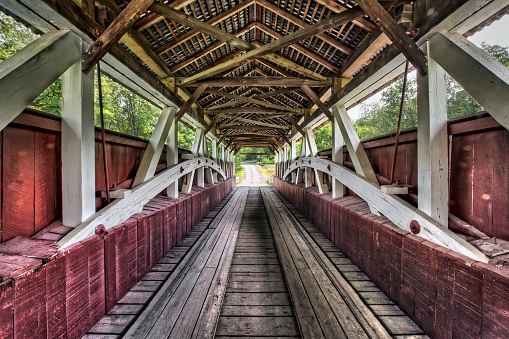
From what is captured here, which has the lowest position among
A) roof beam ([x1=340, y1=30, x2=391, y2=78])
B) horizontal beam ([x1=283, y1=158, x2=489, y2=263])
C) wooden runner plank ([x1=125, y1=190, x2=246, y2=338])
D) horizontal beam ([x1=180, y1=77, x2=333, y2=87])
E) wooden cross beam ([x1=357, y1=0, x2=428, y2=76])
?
wooden runner plank ([x1=125, y1=190, x2=246, y2=338])

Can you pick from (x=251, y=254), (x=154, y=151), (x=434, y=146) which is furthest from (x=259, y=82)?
(x=251, y=254)

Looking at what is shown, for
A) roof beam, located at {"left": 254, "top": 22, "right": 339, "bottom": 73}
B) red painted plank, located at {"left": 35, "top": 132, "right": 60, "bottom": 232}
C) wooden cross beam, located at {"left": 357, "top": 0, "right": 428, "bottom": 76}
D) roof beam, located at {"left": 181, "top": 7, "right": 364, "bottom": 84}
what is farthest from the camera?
roof beam, located at {"left": 254, "top": 22, "right": 339, "bottom": 73}

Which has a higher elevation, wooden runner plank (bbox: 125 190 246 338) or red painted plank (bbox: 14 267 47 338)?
red painted plank (bbox: 14 267 47 338)

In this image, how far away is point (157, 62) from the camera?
10.9 feet

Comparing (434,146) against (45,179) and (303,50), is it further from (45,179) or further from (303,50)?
(45,179)

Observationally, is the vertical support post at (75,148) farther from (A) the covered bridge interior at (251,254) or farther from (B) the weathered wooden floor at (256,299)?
(B) the weathered wooden floor at (256,299)

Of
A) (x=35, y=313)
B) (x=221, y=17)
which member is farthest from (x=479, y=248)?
(x=221, y=17)

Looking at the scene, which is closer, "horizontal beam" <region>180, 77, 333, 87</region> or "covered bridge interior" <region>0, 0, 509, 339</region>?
"covered bridge interior" <region>0, 0, 509, 339</region>

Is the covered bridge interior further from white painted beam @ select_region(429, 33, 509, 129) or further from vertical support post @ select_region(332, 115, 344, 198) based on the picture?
vertical support post @ select_region(332, 115, 344, 198)

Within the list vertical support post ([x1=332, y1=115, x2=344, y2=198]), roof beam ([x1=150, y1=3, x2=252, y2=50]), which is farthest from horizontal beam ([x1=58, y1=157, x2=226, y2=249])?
vertical support post ([x1=332, y1=115, x2=344, y2=198])

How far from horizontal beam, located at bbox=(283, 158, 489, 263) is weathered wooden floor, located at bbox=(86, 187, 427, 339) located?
2.77 ft

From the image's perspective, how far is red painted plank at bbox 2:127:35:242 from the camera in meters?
1.44

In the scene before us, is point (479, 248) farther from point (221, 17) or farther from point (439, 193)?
point (221, 17)

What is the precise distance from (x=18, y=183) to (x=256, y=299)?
2.37 meters
